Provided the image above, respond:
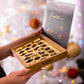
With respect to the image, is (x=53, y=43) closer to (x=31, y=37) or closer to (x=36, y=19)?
(x=31, y=37)

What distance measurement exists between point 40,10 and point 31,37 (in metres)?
0.61

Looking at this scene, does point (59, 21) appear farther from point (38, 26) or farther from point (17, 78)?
point (38, 26)

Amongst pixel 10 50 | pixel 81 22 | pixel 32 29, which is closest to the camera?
pixel 10 50

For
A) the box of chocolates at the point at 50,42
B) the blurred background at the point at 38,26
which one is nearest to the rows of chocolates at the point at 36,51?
the box of chocolates at the point at 50,42

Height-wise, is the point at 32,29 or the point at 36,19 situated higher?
the point at 36,19

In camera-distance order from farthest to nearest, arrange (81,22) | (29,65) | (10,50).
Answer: (81,22) < (10,50) < (29,65)

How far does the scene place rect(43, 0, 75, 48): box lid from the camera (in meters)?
0.84

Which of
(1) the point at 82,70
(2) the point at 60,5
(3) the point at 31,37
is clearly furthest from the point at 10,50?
(1) the point at 82,70

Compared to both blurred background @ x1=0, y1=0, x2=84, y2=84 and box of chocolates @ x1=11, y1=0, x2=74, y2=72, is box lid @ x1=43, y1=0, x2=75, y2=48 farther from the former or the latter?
blurred background @ x1=0, y1=0, x2=84, y2=84

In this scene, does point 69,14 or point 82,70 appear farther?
point 82,70

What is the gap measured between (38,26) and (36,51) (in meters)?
0.73

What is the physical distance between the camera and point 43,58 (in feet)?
2.76

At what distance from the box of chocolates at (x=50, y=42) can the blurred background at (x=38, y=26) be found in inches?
22.9

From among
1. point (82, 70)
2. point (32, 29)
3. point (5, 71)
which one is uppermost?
point (32, 29)
